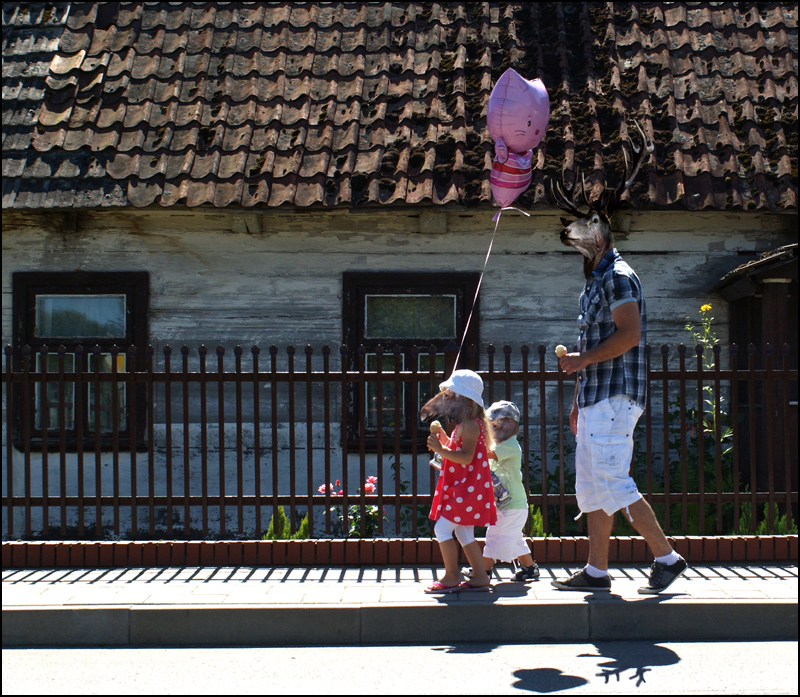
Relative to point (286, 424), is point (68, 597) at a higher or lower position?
lower

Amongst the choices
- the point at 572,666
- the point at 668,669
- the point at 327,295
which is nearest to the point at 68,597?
the point at 572,666

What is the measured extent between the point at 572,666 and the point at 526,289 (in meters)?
4.08

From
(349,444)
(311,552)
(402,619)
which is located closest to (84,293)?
(349,444)

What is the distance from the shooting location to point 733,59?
7.78 m

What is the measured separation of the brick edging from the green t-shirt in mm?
586

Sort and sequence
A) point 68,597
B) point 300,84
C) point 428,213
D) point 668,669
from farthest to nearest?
point 300,84 → point 428,213 → point 68,597 → point 668,669

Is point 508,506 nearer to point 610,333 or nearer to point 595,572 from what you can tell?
point 595,572

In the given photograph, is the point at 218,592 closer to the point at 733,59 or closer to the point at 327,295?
the point at 327,295

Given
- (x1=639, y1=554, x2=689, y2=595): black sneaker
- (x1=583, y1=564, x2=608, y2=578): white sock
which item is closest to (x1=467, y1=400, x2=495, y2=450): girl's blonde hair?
(x1=583, y1=564, x2=608, y2=578): white sock

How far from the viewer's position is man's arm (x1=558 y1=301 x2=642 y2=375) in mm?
4031

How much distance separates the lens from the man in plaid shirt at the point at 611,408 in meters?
4.08

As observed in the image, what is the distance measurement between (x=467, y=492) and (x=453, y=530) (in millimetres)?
224

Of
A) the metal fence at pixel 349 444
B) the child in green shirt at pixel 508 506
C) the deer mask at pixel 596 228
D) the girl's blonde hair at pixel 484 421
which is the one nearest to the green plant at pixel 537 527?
the metal fence at pixel 349 444

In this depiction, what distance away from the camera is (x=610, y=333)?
4168 millimetres
